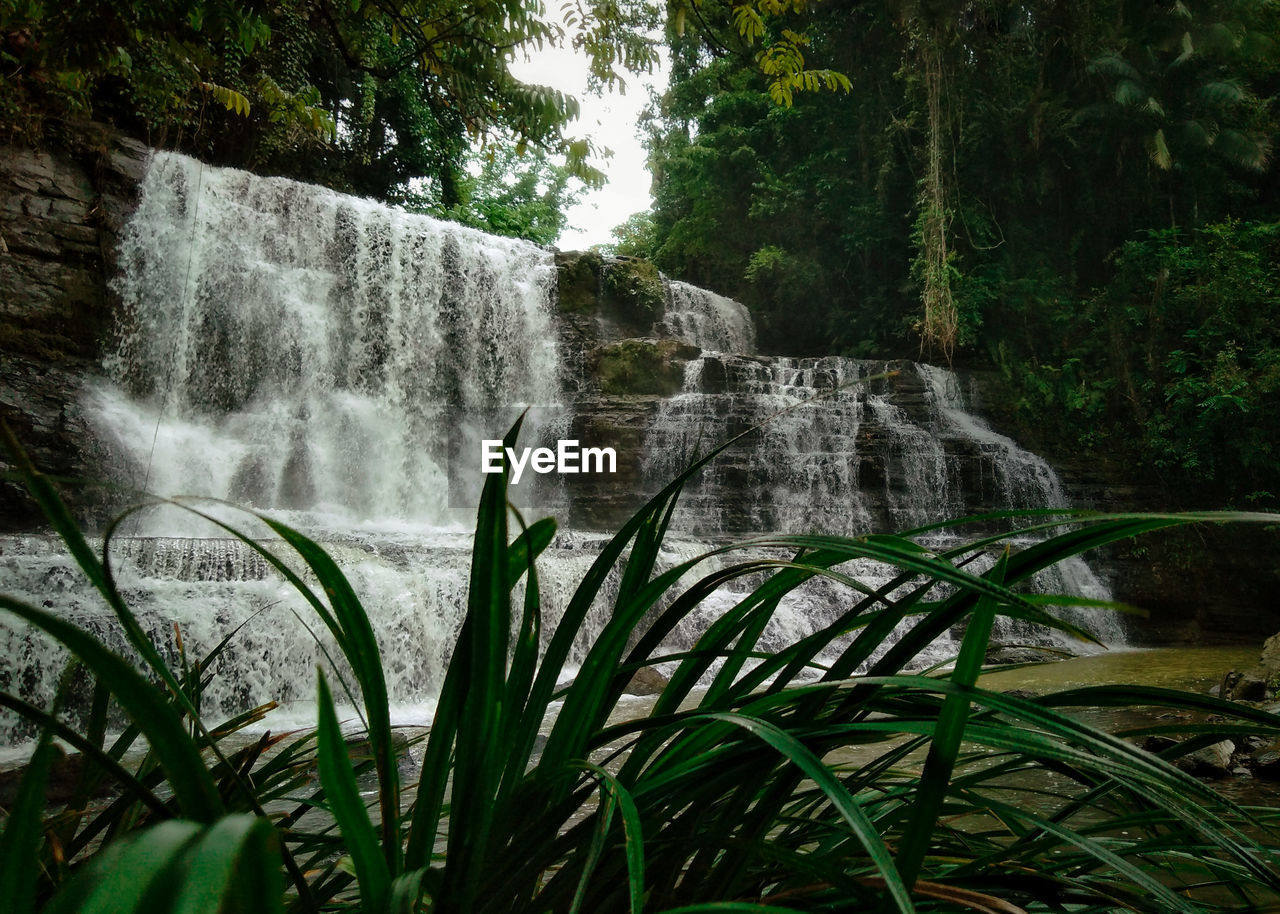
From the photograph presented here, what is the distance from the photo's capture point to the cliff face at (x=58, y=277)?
8258 millimetres

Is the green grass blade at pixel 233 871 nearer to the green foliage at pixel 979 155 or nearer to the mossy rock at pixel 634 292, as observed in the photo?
the green foliage at pixel 979 155

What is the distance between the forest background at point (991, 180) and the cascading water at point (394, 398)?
57.0 inches

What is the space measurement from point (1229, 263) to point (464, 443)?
10.6m

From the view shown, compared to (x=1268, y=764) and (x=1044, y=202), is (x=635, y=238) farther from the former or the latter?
(x=1268, y=764)

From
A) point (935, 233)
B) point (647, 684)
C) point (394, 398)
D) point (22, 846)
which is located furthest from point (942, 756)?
point (935, 233)

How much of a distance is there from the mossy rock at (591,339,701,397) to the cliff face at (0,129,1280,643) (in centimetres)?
2

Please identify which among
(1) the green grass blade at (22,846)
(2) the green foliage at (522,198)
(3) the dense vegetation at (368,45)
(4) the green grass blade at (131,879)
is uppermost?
(2) the green foliage at (522,198)

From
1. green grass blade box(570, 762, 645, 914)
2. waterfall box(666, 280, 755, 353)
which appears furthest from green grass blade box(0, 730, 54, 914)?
waterfall box(666, 280, 755, 353)

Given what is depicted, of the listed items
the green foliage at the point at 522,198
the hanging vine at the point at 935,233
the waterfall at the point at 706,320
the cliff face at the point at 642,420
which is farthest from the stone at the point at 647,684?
the green foliage at the point at 522,198

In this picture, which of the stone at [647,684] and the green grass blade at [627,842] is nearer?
the green grass blade at [627,842]

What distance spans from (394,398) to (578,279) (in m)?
3.76

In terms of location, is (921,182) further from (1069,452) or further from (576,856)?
(576,856)

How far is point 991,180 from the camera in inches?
520

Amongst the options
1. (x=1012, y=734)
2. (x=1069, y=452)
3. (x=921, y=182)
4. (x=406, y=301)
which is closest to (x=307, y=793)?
(x=1012, y=734)
